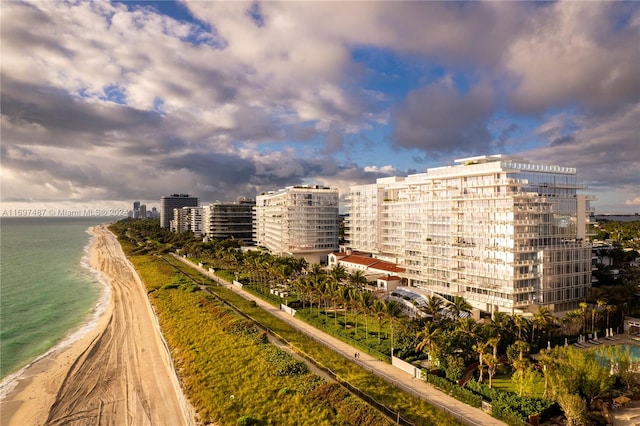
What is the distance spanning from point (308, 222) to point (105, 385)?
9096 cm

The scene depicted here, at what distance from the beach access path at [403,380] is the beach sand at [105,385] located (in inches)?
859

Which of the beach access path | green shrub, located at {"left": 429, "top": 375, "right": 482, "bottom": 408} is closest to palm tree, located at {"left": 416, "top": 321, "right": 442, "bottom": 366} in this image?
green shrub, located at {"left": 429, "top": 375, "right": 482, "bottom": 408}

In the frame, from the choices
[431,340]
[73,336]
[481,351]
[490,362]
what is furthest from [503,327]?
[73,336]

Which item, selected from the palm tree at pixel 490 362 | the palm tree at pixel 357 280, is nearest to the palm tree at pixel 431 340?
the palm tree at pixel 490 362

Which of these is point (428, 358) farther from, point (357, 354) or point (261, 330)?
point (261, 330)

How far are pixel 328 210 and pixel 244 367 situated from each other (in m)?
92.2

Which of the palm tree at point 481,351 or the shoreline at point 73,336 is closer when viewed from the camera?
the palm tree at point 481,351

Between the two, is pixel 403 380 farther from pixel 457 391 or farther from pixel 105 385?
pixel 105 385

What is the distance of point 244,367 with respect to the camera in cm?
5300

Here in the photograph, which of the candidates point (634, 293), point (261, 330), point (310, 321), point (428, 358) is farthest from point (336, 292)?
point (634, 293)

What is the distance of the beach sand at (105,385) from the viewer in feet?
151

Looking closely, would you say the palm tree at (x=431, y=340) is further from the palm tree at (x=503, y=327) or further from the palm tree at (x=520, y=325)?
the palm tree at (x=520, y=325)

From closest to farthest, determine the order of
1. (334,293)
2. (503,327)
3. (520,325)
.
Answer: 1. (520,325)
2. (503,327)
3. (334,293)

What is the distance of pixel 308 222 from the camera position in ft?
456
